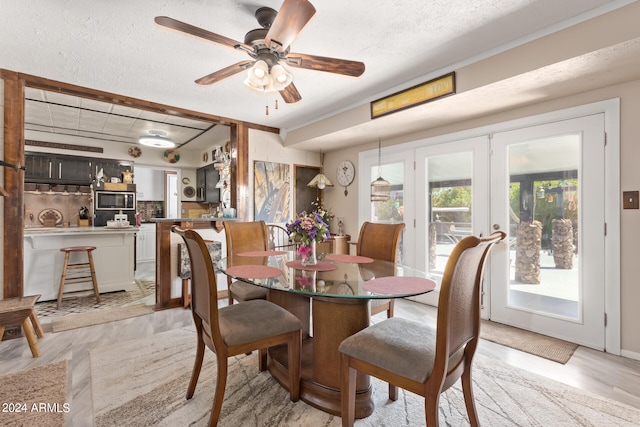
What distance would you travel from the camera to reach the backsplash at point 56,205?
5.36 meters

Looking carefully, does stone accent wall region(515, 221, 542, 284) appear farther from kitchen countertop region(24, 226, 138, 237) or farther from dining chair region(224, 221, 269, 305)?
kitchen countertop region(24, 226, 138, 237)

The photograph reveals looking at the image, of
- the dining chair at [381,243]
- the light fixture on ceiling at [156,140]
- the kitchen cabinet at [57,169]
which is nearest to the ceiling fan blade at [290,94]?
the dining chair at [381,243]

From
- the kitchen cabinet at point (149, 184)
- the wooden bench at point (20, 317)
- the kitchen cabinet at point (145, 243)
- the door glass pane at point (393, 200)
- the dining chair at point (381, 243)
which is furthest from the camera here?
the kitchen cabinet at point (149, 184)

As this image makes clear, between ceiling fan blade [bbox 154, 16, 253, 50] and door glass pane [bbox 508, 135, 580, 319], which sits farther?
door glass pane [bbox 508, 135, 580, 319]

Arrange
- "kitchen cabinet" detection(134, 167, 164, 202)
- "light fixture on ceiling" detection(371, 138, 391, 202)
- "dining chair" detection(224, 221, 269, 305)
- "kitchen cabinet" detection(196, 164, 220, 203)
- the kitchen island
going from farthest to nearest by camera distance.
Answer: "kitchen cabinet" detection(134, 167, 164, 202) → "kitchen cabinet" detection(196, 164, 220, 203) → "light fixture on ceiling" detection(371, 138, 391, 202) → the kitchen island → "dining chair" detection(224, 221, 269, 305)

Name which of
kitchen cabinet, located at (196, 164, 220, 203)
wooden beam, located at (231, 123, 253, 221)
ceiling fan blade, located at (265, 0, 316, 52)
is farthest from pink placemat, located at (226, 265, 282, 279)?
kitchen cabinet, located at (196, 164, 220, 203)

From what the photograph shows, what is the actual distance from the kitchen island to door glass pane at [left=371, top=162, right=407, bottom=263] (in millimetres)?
3595

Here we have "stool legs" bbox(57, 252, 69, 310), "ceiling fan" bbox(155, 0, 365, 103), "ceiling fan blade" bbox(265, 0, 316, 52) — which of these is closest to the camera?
"ceiling fan blade" bbox(265, 0, 316, 52)

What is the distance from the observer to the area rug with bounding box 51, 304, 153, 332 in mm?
2969

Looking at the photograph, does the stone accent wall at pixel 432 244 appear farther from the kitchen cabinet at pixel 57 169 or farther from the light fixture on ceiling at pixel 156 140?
the kitchen cabinet at pixel 57 169

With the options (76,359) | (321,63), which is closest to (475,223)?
(321,63)

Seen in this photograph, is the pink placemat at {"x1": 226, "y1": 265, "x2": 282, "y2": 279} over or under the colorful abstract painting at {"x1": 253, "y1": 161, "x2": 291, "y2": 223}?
under

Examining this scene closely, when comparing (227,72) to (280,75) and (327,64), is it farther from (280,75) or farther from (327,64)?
(327,64)

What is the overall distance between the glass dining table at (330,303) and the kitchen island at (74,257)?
3.08 meters
